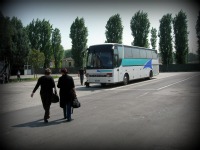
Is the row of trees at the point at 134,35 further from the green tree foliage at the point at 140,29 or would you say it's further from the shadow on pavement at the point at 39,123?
the shadow on pavement at the point at 39,123

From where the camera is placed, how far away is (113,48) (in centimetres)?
1953

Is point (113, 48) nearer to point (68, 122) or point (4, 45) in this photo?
point (68, 122)

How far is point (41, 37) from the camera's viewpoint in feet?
206

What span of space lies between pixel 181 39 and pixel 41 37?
120ft

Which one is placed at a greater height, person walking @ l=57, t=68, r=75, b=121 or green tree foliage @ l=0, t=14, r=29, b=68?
green tree foliage @ l=0, t=14, r=29, b=68

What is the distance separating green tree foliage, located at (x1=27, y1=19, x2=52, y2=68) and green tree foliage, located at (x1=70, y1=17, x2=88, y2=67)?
6.69 metres

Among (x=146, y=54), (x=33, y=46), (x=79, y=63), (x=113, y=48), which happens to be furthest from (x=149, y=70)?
(x=33, y=46)

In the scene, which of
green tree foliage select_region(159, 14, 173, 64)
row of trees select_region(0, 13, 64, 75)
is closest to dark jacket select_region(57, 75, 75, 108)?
row of trees select_region(0, 13, 64, 75)

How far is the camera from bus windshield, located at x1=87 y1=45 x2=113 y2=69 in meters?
19.4

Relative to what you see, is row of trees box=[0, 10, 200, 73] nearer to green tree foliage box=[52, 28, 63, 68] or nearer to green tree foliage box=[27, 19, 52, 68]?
green tree foliage box=[27, 19, 52, 68]

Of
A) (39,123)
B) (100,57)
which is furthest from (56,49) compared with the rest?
(39,123)

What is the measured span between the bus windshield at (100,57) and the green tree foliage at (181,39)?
1762 inches

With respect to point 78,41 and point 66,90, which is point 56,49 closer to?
point 78,41

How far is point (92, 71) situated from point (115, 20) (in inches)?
1755
